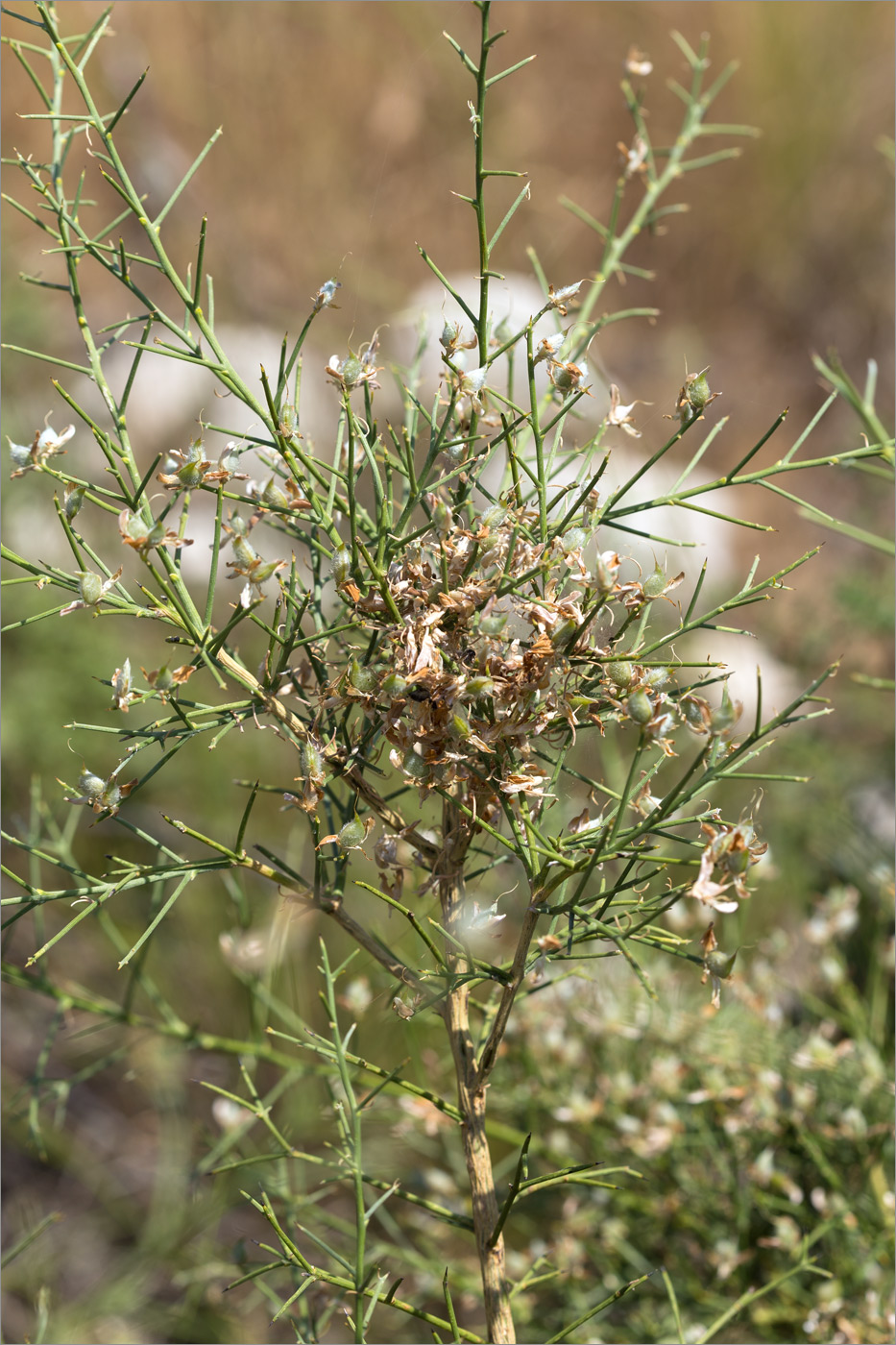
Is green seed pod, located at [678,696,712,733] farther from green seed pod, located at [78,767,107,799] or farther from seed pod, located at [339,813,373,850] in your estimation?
green seed pod, located at [78,767,107,799]

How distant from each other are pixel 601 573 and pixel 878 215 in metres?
3.59

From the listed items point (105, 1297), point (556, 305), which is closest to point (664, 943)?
point (556, 305)

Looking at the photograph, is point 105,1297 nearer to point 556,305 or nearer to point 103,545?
point 556,305

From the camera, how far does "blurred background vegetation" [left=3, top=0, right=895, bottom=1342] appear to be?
0.91m

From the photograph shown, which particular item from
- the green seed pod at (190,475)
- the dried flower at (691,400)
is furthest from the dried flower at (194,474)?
the dried flower at (691,400)

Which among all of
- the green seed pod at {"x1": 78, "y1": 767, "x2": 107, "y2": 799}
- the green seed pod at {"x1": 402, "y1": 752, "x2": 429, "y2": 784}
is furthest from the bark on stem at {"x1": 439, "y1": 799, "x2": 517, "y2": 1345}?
the green seed pod at {"x1": 78, "y1": 767, "x2": 107, "y2": 799}

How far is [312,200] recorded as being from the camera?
10.6 ft

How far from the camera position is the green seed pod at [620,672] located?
16.4 inches

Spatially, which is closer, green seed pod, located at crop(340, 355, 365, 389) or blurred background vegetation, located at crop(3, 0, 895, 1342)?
green seed pod, located at crop(340, 355, 365, 389)

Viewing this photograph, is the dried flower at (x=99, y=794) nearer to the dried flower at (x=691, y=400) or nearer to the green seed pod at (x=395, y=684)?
the green seed pod at (x=395, y=684)

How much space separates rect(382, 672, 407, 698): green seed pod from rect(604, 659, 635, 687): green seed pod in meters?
0.09

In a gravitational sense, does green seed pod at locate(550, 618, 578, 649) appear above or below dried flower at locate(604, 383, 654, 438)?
below

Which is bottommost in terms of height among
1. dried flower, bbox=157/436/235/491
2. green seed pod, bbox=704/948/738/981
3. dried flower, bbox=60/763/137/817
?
green seed pod, bbox=704/948/738/981

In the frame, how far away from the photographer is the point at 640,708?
0.40 m
